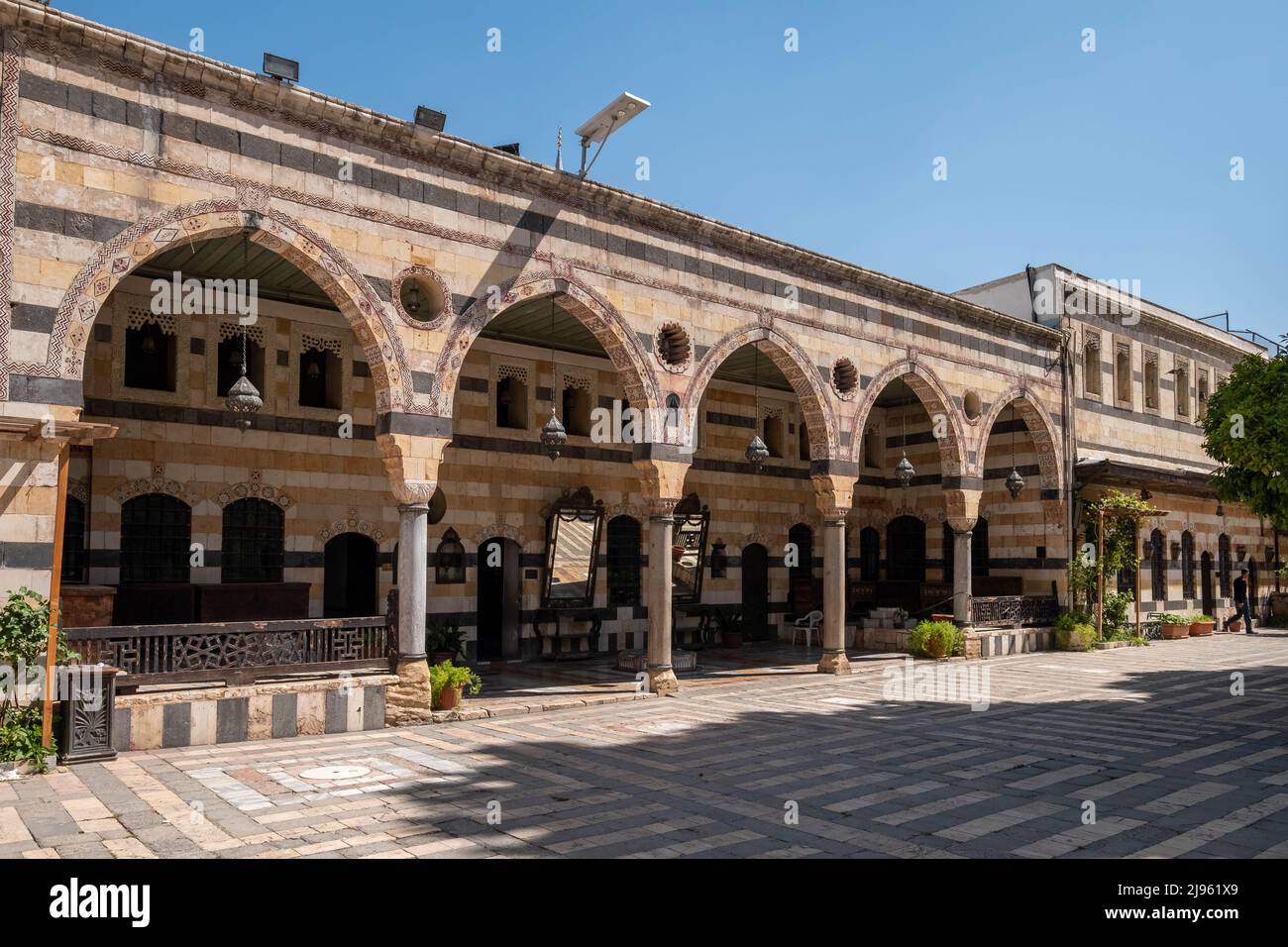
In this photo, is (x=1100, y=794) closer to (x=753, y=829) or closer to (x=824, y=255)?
(x=753, y=829)

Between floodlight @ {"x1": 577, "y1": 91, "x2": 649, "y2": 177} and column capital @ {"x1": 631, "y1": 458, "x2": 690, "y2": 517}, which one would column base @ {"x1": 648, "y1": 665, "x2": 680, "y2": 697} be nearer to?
column capital @ {"x1": 631, "y1": 458, "x2": 690, "y2": 517}

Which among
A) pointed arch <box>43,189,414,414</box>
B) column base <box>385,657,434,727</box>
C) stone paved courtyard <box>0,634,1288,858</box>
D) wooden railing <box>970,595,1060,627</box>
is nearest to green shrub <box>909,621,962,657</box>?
wooden railing <box>970,595,1060,627</box>

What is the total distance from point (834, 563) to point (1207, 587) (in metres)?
14.9

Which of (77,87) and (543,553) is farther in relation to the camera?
(543,553)

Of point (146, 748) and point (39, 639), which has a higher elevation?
point (39, 639)

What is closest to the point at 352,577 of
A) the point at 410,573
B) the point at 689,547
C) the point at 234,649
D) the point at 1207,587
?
the point at 410,573

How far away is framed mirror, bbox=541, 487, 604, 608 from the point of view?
52.4 ft

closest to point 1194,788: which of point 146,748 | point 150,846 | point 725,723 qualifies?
point 725,723

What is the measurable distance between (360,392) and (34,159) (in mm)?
6185

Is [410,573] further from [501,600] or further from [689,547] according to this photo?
[689,547]

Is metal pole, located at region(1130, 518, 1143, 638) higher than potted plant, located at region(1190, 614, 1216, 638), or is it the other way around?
metal pole, located at region(1130, 518, 1143, 638)

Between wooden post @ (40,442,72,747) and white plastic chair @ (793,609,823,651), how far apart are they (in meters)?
13.3

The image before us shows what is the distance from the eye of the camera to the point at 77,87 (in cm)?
870

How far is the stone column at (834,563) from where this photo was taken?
1509 cm
